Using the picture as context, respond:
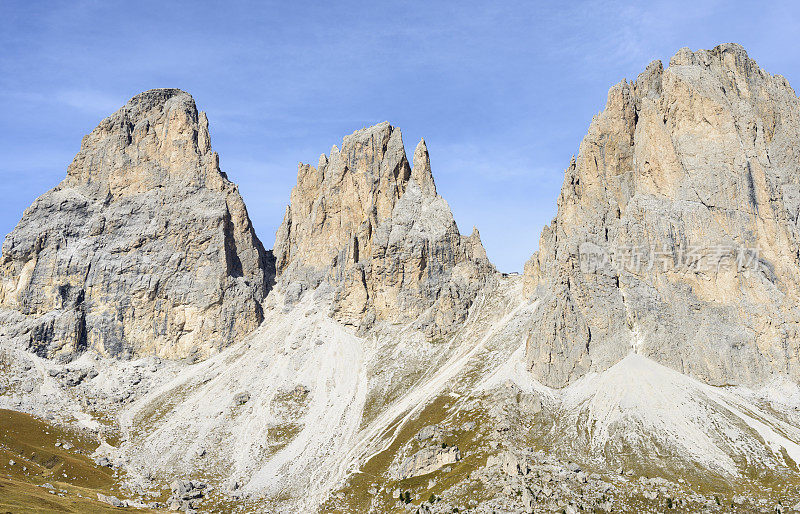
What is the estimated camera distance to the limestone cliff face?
524 feet

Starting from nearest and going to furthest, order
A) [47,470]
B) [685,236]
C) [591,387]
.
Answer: [47,470] → [591,387] → [685,236]

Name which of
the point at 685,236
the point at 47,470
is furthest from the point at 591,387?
the point at 47,470

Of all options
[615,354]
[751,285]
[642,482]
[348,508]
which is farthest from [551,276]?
[348,508]

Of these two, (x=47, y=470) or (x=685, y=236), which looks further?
(x=685, y=236)

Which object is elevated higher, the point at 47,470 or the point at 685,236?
the point at 685,236

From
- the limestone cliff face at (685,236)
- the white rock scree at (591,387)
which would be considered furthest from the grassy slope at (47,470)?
the limestone cliff face at (685,236)

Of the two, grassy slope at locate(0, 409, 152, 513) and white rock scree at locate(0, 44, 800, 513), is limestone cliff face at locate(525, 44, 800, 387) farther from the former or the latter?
grassy slope at locate(0, 409, 152, 513)

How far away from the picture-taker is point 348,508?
130000 mm

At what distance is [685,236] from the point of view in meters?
171

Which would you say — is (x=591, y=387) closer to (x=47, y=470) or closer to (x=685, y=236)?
(x=685, y=236)

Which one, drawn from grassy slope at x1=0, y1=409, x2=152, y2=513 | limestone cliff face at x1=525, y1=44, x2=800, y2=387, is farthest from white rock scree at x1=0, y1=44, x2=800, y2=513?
grassy slope at x1=0, y1=409, x2=152, y2=513

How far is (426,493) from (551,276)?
84955 millimetres

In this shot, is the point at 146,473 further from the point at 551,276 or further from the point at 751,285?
the point at 751,285

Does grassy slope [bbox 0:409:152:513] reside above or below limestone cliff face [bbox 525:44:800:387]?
below
